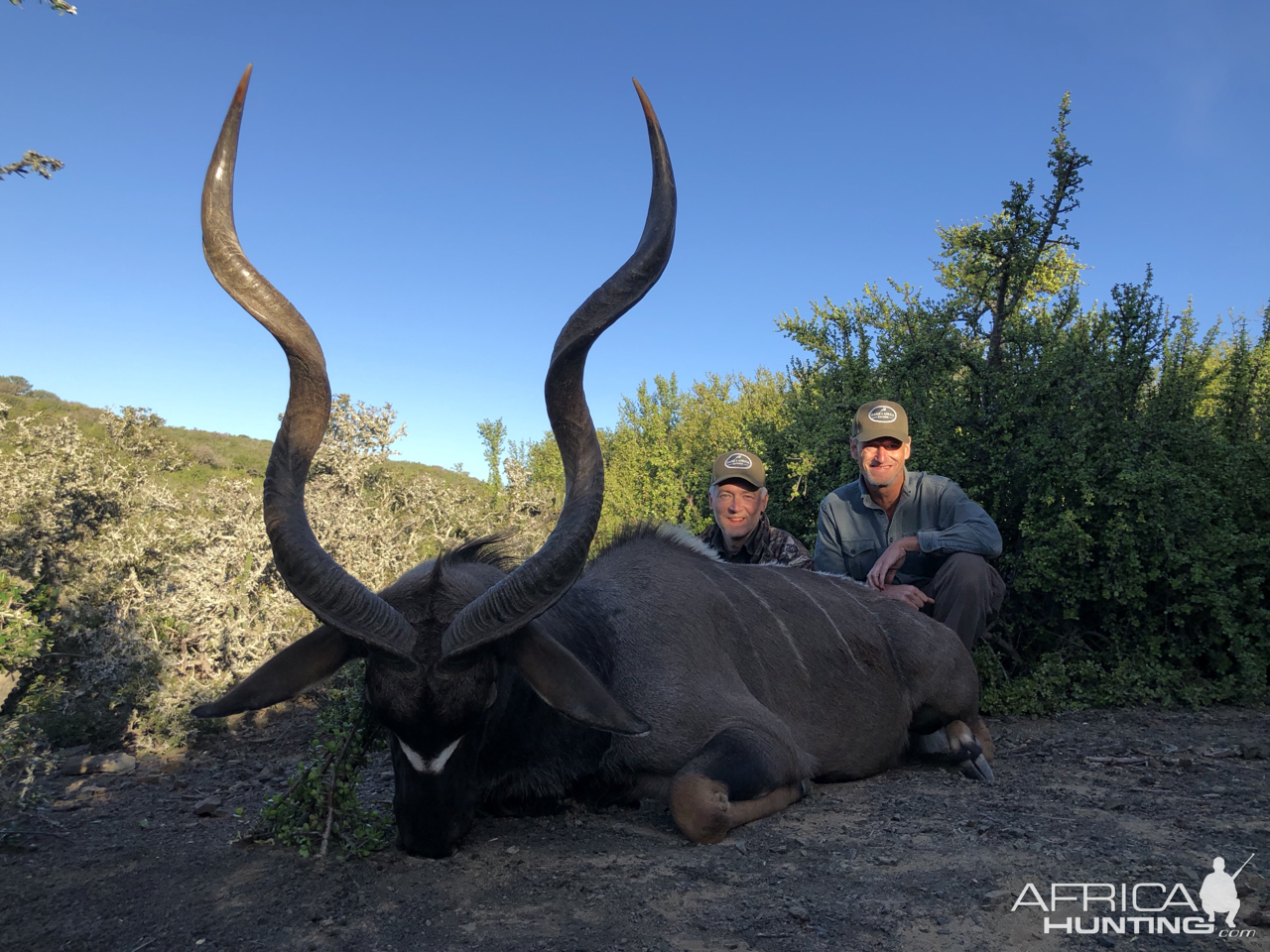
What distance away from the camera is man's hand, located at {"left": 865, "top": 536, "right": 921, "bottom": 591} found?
6145mm

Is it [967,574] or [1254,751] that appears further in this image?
[967,574]

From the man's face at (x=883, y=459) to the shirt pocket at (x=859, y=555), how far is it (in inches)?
21.4

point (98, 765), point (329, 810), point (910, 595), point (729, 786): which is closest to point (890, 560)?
point (910, 595)

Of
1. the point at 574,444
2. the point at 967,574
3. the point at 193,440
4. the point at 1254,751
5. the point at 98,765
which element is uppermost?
the point at 193,440

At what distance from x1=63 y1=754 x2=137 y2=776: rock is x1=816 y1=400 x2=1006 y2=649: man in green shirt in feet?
16.2

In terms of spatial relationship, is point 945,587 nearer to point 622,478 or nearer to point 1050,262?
point 1050,262

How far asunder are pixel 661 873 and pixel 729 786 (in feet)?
2.03

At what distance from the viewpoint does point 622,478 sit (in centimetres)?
1487

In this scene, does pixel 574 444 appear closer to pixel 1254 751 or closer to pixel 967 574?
pixel 967 574

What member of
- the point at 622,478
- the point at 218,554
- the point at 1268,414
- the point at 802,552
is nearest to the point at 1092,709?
the point at 802,552

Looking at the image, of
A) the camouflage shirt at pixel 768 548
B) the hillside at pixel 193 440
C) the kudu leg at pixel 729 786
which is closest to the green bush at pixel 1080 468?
the camouflage shirt at pixel 768 548

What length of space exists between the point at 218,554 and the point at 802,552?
16.0ft

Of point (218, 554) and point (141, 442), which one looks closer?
point (218, 554)

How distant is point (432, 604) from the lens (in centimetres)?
354
